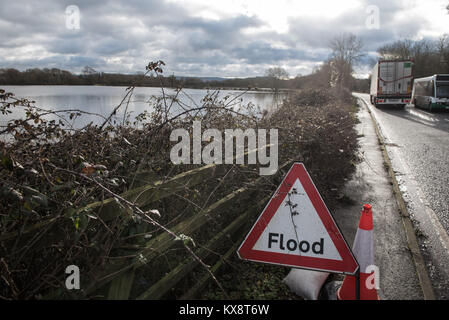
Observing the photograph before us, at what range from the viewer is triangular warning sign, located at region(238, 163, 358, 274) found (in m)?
2.65

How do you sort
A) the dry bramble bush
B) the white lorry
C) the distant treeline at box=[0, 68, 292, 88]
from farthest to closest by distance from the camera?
the white lorry → the distant treeline at box=[0, 68, 292, 88] → the dry bramble bush

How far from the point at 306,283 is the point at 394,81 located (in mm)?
26793

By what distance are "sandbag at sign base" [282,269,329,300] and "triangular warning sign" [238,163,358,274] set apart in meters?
0.39

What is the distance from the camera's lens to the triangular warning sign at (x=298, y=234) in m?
2.65

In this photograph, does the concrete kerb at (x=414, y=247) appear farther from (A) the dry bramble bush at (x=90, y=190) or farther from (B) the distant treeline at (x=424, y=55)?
(B) the distant treeline at (x=424, y=55)

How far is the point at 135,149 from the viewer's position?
10.8 ft

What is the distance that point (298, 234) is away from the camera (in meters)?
2.72

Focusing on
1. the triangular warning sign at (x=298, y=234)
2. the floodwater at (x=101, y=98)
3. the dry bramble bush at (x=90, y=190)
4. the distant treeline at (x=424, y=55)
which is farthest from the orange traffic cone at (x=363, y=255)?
the distant treeline at (x=424, y=55)

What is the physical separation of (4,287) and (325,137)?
217 inches

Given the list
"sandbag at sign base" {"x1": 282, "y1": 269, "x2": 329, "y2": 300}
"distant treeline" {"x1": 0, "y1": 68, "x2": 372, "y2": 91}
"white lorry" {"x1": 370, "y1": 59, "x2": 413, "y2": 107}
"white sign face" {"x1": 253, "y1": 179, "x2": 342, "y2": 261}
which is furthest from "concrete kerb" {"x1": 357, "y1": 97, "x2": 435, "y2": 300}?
"white lorry" {"x1": 370, "y1": 59, "x2": 413, "y2": 107}

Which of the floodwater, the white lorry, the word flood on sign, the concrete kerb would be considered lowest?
the concrete kerb

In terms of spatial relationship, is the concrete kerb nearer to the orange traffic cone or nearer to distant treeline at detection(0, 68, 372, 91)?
the orange traffic cone

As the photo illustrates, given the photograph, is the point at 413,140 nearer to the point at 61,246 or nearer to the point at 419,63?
the point at 61,246
